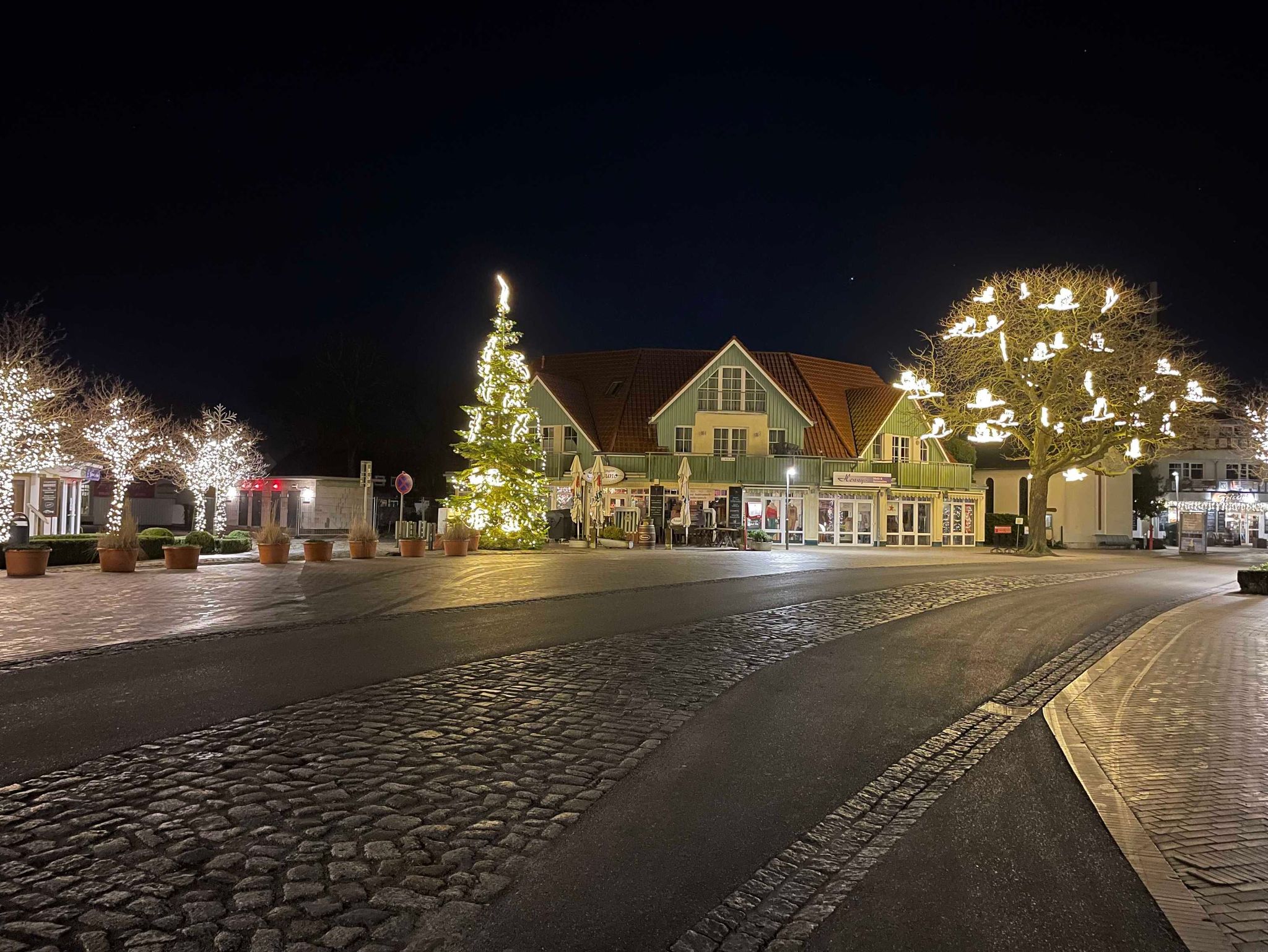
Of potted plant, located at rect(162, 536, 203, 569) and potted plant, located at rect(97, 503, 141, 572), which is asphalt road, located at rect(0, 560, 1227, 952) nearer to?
potted plant, located at rect(97, 503, 141, 572)

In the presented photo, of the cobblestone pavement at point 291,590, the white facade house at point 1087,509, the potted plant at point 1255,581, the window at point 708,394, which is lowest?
the cobblestone pavement at point 291,590

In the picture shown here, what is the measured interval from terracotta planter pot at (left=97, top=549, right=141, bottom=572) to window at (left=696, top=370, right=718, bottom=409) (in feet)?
109

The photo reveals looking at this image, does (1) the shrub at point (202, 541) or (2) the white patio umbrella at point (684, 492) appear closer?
(1) the shrub at point (202, 541)

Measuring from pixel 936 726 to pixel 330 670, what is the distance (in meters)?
5.78

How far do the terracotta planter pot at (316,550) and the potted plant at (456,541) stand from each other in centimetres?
519

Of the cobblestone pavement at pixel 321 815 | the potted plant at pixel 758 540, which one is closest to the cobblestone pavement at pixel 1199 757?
the cobblestone pavement at pixel 321 815

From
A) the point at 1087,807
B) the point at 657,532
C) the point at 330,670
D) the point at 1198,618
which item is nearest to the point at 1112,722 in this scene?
the point at 1087,807

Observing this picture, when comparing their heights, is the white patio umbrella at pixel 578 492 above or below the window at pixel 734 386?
below

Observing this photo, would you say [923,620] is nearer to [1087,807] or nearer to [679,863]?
[1087,807]

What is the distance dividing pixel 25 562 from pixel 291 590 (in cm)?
632

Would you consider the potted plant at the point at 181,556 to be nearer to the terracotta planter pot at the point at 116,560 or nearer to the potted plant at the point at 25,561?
the terracotta planter pot at the point at 116,560

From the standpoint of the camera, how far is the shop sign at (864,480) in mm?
48938

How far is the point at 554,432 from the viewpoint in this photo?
5112 centimetres

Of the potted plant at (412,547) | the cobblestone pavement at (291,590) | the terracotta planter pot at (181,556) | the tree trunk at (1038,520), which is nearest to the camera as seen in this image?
the cobblestone pavement at (291,590)
